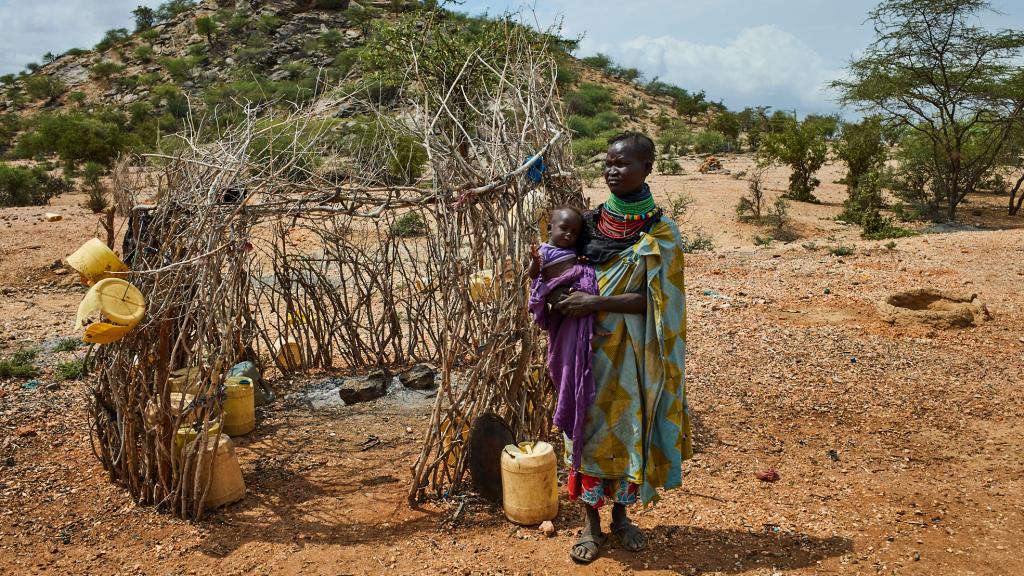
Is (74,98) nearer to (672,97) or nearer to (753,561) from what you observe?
(672,97)

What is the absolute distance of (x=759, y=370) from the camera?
16.7ft

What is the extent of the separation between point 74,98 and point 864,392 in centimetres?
3671

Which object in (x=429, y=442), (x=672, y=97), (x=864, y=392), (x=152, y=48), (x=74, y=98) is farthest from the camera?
(x=672, y=97)

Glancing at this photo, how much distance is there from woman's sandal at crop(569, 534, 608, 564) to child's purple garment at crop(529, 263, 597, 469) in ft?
1.12

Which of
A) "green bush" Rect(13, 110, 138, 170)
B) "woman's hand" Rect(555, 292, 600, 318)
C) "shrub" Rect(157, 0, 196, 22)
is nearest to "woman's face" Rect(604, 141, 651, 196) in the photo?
"woman's hand" Rect(555, 292, 600, 318)

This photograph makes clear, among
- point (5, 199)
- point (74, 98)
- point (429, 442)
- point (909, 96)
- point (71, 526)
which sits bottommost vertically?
point (71, 526)

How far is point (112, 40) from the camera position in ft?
126

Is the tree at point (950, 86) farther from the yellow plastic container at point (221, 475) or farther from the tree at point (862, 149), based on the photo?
the yellow plastic container at point (221, 475)

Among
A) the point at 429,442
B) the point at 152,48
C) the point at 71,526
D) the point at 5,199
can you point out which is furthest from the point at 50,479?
the point at 152,48

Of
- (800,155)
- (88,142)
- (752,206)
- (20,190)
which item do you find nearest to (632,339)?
(752,206)

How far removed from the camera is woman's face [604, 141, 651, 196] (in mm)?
2404

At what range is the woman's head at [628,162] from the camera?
2.40 metres

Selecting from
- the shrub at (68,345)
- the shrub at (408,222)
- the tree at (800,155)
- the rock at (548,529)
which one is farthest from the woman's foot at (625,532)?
the tree at (800,155)

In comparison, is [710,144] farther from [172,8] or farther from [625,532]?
[172,8]
